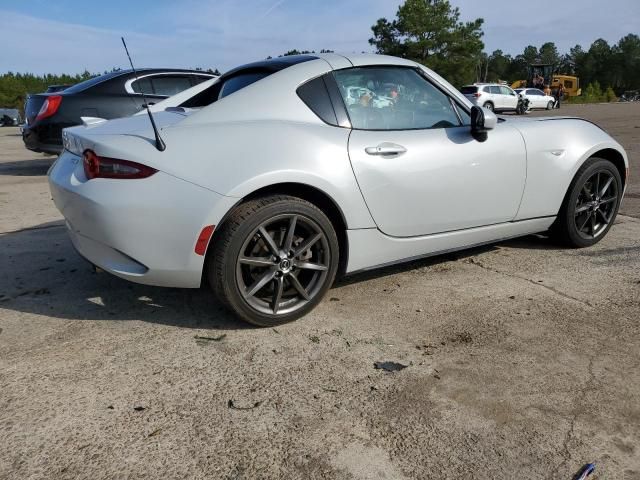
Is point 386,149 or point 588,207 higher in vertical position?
point 386,149

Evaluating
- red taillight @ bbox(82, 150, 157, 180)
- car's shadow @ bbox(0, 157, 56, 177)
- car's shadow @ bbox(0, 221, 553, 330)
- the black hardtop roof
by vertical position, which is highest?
the black hardtop roof

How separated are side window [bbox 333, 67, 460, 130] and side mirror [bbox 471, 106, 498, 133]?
0.42 feet

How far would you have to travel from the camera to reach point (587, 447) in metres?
1.91

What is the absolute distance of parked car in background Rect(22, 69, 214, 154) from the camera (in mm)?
7301

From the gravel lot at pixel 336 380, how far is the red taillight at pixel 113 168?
840 millimetres

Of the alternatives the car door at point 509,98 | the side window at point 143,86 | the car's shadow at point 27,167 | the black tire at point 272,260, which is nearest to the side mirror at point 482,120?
the black tire at point 272,260

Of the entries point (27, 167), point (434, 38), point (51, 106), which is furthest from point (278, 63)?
point (434, 38)

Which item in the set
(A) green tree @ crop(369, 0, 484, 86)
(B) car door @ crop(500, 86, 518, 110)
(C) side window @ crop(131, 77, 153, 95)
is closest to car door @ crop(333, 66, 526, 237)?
(C) side window @ crop(131, 77, 153, 95)

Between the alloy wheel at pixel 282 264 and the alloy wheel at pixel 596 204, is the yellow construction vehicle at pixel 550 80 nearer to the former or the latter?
→ the alloy wheel at pixel 596 204

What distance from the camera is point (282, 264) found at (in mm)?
2820

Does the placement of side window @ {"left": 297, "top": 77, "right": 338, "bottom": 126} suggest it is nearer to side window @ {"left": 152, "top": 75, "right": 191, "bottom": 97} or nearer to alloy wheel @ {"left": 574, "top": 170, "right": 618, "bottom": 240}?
alloy wheel @ {"left": 574, "top": 170, "right": 618, "bottom": 240}

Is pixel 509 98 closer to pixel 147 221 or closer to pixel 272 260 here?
pixel 272 260

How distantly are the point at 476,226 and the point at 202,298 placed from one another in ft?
5.96

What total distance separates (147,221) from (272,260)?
2.17ft
